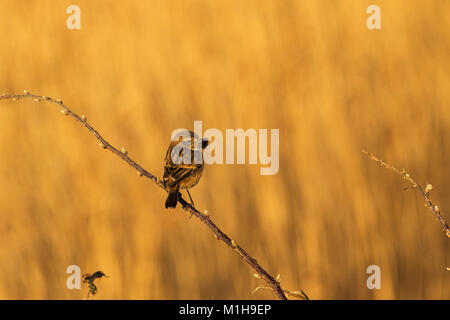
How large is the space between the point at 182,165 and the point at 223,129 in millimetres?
1060

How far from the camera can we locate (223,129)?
3355 millimetres

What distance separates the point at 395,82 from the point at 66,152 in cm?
189

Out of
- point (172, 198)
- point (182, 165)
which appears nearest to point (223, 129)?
point (182, 165)

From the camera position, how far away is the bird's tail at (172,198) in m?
2.18

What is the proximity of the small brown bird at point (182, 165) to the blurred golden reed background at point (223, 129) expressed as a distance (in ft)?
2.79

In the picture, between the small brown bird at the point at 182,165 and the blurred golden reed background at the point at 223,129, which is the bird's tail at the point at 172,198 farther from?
the blurred golden reed background at the point at 223,129

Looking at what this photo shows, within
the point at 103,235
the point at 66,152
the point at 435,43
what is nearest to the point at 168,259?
the point at 103,235

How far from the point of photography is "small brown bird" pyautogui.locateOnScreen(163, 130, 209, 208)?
2270 millimetres

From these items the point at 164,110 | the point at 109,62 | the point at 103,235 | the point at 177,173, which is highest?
the point at 109,62

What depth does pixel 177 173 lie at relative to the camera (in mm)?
2299

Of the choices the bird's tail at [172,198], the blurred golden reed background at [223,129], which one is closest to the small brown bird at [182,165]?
the bird's tail at [172,198]

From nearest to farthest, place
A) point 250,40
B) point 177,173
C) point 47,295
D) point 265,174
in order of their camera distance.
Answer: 1. point 177,173
2. point 47,295
3. point 265,174
4. point 250,40

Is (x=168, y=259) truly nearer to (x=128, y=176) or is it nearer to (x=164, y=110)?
(x=128, y=176)

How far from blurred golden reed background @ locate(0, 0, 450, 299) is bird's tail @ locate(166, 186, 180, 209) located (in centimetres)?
98
